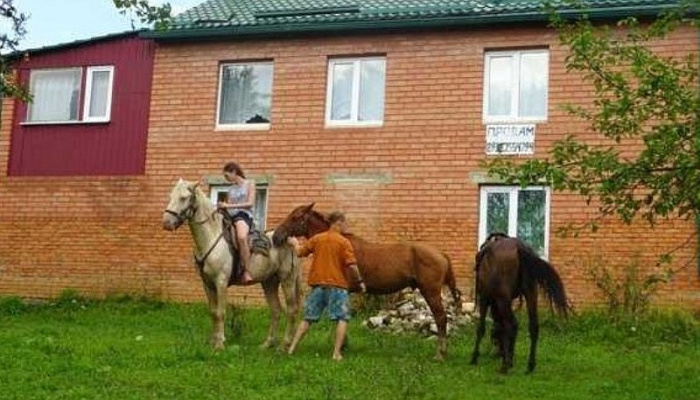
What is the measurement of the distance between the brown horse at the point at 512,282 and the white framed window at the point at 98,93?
11.4 m

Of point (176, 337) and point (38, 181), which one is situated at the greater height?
point (38, 181)

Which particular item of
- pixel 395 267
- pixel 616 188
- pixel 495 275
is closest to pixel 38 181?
pixel 395 267

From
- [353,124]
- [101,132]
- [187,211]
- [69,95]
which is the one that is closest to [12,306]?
[101,132]

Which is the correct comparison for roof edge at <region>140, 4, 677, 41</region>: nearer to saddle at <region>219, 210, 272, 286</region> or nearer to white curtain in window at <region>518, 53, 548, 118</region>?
white curtain in window at <region>518, 53, 548, 118</region>

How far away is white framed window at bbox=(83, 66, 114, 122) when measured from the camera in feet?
68.1

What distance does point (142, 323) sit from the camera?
16500 mm

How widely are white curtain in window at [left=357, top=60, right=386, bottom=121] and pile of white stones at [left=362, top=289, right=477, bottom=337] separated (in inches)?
166

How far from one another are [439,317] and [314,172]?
23.0ft

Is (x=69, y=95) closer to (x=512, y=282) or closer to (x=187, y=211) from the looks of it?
(x=187, y=211)

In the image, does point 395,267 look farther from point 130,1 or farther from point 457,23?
point 457,23

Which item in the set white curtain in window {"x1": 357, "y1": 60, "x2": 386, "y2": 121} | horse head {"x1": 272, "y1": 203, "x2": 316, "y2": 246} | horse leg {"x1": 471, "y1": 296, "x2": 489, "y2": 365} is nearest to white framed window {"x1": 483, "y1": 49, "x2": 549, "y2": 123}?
white curtain in window {"x1": 357, "y1": 60, "x2": 386, "y2": 121}

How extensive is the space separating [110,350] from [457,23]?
31.1 ft

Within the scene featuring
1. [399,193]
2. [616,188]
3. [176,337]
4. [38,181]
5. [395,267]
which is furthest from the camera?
[38,181]

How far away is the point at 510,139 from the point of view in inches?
702
